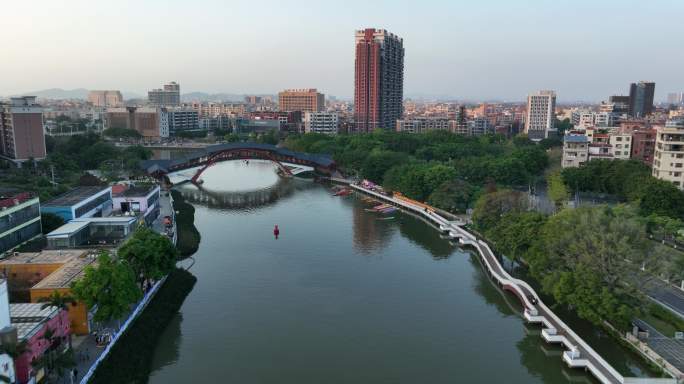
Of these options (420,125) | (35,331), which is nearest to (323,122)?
(420,125)

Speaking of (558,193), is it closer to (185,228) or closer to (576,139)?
(576,139)

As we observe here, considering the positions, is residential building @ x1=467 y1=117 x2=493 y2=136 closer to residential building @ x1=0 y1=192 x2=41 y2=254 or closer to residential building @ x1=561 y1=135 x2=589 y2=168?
residential building @ x1=561 y1=135 x2=589 y2=168

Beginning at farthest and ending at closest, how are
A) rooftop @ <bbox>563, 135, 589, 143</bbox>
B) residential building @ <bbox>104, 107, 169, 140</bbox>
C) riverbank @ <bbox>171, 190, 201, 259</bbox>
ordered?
residential building @ <bbox>104, 107, 169, 140</bbox> → rooftop @ <bbox>563, 135, 589, 143</bbox> → riverbank @ <bbox>171, 190, 201, 259</bbox>

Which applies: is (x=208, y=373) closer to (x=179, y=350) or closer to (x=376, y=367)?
(x=179, y=350)

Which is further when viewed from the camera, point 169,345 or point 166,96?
point 166,96

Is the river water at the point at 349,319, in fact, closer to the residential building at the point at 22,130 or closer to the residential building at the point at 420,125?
the residential building at the point at 22,130

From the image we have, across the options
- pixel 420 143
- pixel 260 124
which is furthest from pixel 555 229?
pixel 260 124

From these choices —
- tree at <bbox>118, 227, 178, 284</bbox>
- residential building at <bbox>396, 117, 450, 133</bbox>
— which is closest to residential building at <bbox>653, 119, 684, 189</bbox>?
tree at <bbox>118, 227, 178, 284</bbox>

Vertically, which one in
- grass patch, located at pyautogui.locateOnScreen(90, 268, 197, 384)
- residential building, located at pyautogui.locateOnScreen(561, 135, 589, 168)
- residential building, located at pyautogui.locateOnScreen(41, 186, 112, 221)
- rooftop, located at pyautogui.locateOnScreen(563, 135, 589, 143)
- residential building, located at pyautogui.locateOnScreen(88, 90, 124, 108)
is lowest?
grass patch, located at pyautogui.locateOnScreen(90, 268, 197, 384)
